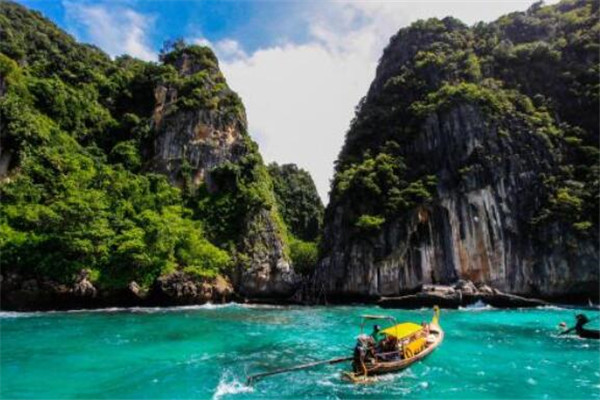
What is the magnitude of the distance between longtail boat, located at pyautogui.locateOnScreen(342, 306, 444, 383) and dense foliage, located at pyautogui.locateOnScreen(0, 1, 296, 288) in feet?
87.0

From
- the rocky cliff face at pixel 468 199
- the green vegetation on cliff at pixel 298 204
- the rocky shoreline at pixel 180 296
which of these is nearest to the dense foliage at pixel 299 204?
the green vegetation on cliff at pixel 298 204

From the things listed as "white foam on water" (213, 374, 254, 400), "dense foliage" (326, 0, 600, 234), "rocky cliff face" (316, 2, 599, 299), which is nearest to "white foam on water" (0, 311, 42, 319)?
"white foam on water" (213, 374, 254, 400)

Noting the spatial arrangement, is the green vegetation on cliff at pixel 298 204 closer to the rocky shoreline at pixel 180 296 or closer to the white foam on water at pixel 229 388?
the rocky shoreline at pixel 180 296

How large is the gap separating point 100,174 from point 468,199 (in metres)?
37.6

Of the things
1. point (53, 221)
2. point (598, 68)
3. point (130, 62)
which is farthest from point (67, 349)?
point (130, 62)

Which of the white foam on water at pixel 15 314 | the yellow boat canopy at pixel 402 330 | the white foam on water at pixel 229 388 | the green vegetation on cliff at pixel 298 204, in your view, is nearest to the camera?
the white foam on water at pixel 229 388

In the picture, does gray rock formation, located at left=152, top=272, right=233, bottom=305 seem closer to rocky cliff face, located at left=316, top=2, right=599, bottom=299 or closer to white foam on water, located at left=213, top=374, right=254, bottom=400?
rocky cliff face, located at left=316, top=2, right=599, bottom=299

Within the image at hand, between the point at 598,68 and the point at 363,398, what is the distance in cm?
5469

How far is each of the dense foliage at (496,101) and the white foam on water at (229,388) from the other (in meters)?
33.0

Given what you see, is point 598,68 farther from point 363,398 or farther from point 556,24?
point 363,398

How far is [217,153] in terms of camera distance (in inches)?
2229

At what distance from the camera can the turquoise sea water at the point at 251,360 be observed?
1501 centimetres

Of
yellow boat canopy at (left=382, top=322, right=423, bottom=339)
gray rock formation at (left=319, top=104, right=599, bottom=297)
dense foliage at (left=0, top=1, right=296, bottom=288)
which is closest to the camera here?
yellow boat canopy at (left=382, top=322, right=423, bottom=339)

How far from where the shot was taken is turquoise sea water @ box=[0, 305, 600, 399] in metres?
15.0
